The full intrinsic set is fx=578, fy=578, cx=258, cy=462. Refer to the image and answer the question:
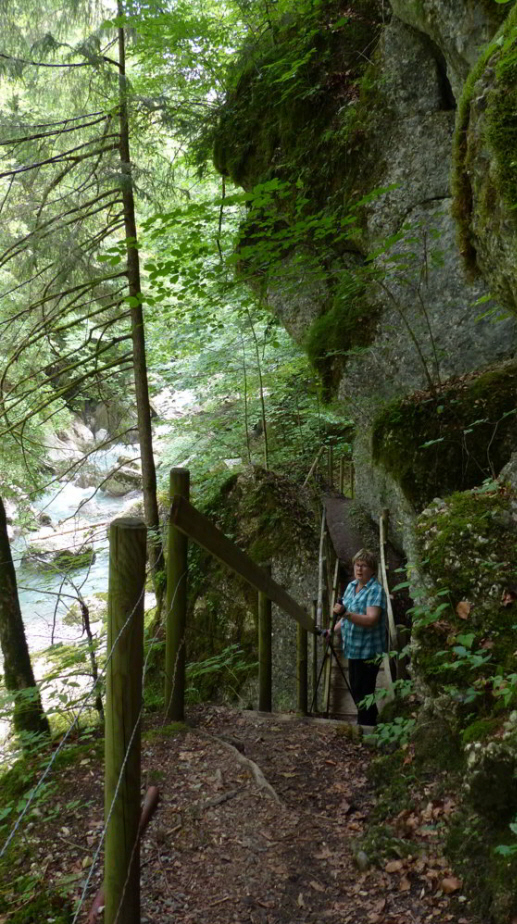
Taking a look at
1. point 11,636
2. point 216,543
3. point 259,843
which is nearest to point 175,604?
point 216,543

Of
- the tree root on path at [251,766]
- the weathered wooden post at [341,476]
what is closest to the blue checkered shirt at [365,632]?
the tree root on path at [251,766]

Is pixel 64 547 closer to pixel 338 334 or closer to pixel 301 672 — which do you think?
pixel 301 672

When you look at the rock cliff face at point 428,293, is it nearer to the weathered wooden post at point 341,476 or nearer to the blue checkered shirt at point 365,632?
the blue checkered shirt at point 365,632

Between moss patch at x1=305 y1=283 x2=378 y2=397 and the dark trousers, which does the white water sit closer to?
moss patch at x1=305 y1=283 x2=378 y2=397

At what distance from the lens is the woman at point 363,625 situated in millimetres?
4801

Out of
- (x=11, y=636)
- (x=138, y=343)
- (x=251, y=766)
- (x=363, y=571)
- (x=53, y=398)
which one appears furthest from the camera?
(x=138, y=343)

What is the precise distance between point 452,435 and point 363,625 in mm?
1880

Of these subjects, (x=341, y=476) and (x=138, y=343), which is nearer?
(x=138, y=343)

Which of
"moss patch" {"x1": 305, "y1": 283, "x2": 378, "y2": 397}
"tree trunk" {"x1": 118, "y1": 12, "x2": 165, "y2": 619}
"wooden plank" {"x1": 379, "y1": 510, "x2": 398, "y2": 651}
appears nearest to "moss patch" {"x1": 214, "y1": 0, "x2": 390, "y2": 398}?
"moss patch" {"x1": 305, "y1": 283, "x2": 378, "y2": 397}

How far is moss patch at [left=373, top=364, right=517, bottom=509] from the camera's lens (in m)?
5.11

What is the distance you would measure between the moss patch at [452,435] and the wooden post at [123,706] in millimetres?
3684

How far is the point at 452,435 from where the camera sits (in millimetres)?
5234

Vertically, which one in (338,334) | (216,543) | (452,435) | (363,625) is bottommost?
(363,625)

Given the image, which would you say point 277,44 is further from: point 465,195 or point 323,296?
point 465,195
